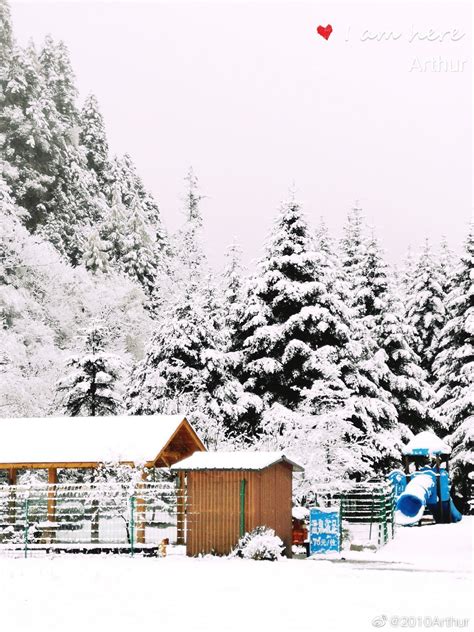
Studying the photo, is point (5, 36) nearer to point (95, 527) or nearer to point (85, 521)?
point (95, 527)

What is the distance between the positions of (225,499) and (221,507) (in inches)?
8.1

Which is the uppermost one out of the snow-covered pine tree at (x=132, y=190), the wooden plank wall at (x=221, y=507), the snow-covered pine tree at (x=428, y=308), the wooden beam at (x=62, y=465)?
the snow-covered pine tree at (x=132, y=190)

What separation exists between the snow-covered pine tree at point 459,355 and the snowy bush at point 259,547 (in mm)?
18562

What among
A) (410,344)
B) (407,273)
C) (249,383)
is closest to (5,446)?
(249,383)

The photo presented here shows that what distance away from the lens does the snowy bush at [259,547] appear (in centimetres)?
2006

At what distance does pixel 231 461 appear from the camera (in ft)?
70.3

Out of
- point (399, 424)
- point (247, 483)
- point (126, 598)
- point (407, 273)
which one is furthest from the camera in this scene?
point (407, 273)

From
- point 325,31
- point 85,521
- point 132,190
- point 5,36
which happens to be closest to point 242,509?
point 85,521

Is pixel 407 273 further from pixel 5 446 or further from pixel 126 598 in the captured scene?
pixel 126 598

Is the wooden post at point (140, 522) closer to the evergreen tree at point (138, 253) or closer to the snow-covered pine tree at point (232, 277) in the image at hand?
the snow-covered pine tree at point (232, 277)

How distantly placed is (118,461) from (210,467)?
3.54m

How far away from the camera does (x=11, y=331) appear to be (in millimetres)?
46031

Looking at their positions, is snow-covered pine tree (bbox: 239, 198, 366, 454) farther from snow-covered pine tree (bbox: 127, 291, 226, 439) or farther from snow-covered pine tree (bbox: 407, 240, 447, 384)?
snow-covered pine tree (bbox: 407, 240, 447, 384)

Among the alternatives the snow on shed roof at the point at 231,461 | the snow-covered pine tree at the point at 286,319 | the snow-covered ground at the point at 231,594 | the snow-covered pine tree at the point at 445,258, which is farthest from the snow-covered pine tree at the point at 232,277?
the snow-covered ground at the point at 231,594
